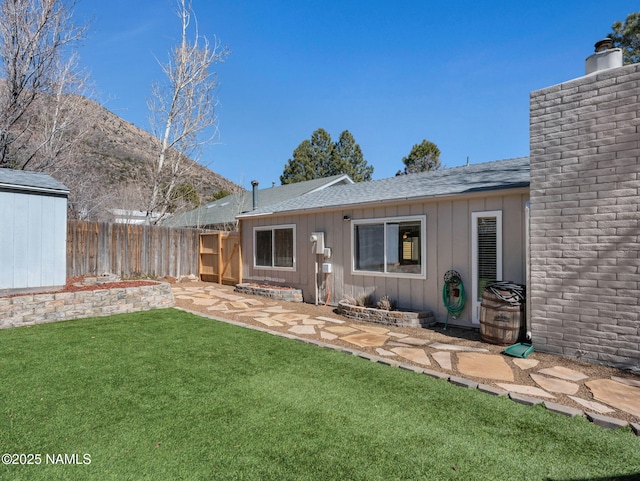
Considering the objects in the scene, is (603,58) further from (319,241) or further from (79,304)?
(79,304)

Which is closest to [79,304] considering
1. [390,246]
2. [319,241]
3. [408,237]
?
[319,241]

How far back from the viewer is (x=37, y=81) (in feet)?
31.1

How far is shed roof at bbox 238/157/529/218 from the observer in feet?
19.7

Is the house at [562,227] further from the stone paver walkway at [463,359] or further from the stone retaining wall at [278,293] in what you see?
the stone retaining wall at [278,293]

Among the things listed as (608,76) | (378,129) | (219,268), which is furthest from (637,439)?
(378,129)

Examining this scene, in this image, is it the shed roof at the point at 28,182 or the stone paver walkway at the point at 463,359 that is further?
the shed roof at the point at 28,182

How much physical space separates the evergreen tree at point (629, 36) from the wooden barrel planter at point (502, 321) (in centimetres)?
1419

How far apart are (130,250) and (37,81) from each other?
5.24 metres

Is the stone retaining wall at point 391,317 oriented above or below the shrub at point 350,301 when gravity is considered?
below

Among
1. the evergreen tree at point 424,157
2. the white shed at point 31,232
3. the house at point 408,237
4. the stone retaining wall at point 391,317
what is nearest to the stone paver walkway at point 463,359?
the stone retaining wall at point 391,317

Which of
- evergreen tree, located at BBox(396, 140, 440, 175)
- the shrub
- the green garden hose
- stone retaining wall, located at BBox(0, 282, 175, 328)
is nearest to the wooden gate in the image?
stone retaining wall, located at BBox(0, 282, 175, 328)

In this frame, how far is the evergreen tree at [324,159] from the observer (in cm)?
2983

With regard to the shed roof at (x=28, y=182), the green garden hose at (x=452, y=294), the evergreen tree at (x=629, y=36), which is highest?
the evergreen tree at (x=629, y=36)

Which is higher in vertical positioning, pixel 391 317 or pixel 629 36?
pixel 629 36
